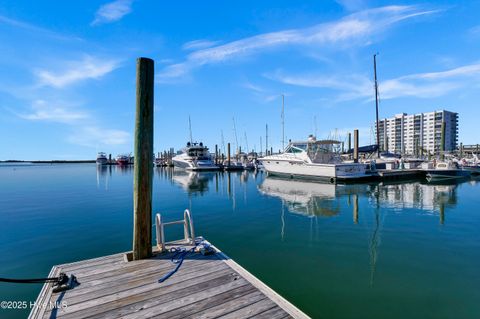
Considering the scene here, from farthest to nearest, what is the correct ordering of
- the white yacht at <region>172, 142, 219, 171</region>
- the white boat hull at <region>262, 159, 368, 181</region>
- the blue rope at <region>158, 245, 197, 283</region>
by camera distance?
the white yacht at <region>172, 142, 219, 171</region>, the white boat hull at <region>262, 159, 368, 181</region>, the blue rope at <region>158, 245, 197, 283</region>

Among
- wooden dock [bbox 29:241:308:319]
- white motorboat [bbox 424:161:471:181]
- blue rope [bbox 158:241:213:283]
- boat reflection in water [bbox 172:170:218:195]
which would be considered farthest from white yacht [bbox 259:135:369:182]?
wooden dock [bbox 29:241:308:319]

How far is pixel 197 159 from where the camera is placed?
45.0 m

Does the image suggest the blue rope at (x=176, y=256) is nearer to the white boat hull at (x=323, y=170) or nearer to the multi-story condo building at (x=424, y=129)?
the white boat hull at (x=323, y=170)

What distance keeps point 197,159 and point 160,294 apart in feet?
139

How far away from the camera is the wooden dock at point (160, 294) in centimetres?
294

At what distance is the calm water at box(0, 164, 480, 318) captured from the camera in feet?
14.7

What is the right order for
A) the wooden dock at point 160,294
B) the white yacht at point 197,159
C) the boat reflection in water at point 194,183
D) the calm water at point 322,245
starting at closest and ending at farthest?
the wooden dock at point 160,294 < the calm water at point 322,245 < the boat reflection in water at point 194,183 < the white yacht at point 197,159

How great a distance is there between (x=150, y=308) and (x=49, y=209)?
13616 mm

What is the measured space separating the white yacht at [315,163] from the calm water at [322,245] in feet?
31.2

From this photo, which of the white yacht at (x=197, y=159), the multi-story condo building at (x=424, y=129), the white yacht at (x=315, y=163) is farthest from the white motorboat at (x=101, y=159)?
the multi-story condo building at (x=424, y=129)

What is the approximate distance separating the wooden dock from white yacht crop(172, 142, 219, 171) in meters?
39.9

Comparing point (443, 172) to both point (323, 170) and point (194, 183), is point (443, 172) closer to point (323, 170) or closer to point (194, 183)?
point (323, 170)

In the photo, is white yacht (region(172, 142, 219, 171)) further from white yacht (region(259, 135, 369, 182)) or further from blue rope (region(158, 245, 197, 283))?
blue rope (region(158, 245, 197, 283))

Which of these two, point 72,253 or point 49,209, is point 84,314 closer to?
point 72,253
